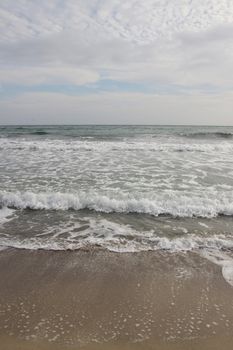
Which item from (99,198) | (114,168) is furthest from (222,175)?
(99,198)

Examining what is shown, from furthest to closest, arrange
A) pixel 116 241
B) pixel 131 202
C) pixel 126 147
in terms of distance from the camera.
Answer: pixel 126 147
pixel 131 202
pixel 116 241

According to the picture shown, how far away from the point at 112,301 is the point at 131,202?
3497mm

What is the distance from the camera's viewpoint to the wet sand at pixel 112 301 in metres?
3.07

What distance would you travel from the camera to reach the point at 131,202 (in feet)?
23.2

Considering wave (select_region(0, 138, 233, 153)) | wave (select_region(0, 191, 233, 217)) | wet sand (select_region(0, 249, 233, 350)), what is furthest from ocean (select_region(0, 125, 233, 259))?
wave (select_region(0, 138, 233, 153))

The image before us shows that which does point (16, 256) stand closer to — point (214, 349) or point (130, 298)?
point (130, 298)

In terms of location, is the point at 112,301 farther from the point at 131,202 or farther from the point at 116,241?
the point at 131,202

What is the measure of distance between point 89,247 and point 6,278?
1.37 metres

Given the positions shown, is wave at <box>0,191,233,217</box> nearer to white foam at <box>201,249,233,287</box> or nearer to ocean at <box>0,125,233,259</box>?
ocean at <box>0,125,233,259</box>

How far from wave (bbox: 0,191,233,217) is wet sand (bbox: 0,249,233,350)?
2.03 m

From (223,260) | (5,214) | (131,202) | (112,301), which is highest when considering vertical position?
(131,202)

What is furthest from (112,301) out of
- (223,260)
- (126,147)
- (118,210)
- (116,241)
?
(126,147)

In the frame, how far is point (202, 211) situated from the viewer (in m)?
6.70

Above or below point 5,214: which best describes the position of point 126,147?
above
